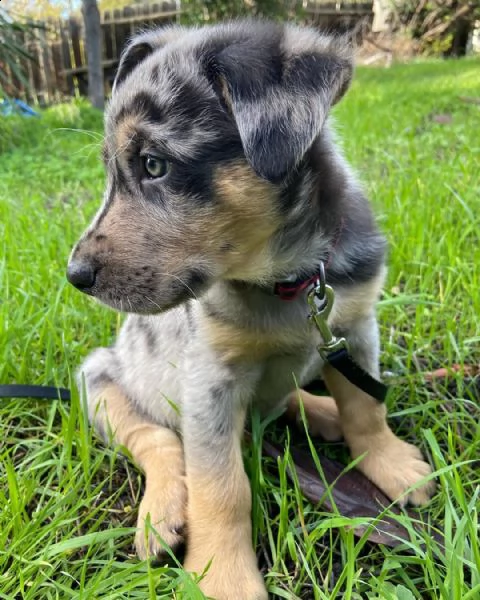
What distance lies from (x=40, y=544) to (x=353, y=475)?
1.17 m

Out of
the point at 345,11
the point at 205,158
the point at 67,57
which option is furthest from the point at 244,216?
the point at 345,11

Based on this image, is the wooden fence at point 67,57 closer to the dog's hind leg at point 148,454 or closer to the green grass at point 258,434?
the green grass at point 258,434

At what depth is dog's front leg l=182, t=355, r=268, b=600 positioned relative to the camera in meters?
1.93

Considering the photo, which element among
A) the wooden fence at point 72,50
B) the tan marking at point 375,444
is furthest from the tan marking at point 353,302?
the wooden fence at point 72,50

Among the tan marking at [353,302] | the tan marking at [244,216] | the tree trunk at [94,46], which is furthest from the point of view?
the tree trunk at [94,46]

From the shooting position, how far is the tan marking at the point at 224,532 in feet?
6.25

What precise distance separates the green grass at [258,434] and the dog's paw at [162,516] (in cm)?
7

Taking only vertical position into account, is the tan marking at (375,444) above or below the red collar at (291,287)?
below

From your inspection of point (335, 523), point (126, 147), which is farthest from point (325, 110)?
point (335, 523)

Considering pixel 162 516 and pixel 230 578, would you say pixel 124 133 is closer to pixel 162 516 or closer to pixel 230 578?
pixel 162 516

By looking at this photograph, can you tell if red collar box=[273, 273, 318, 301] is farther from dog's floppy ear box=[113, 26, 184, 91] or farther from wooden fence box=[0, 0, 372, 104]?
wooden fence box=[0, 0, 372, 104]

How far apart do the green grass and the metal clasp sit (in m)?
0.50

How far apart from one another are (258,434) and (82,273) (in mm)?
915

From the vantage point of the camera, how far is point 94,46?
10.5 meters
